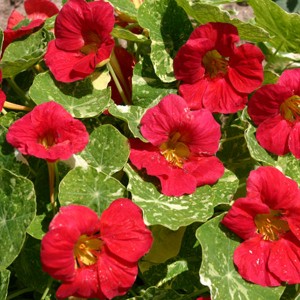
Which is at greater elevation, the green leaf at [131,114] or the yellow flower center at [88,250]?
the green leaf at [131,114]

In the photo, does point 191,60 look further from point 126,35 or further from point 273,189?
point 273,189

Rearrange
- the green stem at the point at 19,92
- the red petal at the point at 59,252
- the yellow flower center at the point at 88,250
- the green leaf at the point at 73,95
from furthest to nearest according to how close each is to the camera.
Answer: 1. the green stem at the point at 19,92
2. the green leaf at the point at 73,95
3. the yellow flower center at the point at 88,250
4. the red petal at the point at 59,252

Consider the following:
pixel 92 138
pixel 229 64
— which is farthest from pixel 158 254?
pixel 229 64

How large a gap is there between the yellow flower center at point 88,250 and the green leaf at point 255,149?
0.44 metres

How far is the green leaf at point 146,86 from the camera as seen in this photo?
57.1 inches

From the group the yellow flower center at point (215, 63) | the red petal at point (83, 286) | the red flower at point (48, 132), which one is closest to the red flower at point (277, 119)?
the yellow flower center at point (215, 63)

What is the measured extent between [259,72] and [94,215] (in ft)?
1.82

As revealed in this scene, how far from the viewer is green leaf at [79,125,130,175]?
1.31 metres

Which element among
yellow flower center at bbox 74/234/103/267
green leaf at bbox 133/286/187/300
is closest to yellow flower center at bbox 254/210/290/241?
green leaf at bbox 133/286/187/300

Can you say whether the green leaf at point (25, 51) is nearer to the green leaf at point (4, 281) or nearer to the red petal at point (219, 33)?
the red petal at point (219, 33)

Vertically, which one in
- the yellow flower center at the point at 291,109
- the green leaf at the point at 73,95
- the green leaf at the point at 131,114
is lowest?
the green leaf at the point at 73,95

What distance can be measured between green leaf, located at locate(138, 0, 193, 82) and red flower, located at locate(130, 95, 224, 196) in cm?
16

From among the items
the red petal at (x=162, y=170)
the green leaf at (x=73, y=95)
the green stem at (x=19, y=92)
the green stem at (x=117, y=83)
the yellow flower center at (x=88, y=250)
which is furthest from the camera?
the green stem at (x=19, y=92)

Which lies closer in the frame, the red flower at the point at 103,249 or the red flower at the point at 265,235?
the red flower at the point at 103,249
